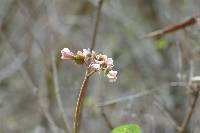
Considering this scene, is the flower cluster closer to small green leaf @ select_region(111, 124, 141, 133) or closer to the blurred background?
small green leaf @ select_region(111, 124, 141, 133)

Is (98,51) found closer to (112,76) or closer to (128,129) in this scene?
(128,129)

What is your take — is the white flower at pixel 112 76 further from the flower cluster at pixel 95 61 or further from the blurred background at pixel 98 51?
the blurred background at pixel 98 51

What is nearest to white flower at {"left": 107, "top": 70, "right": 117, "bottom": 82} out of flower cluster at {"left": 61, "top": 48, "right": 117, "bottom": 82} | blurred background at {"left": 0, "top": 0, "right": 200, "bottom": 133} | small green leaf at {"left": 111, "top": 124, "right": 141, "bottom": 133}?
flower cluster at {"left": 61, "top": 48, "right": 117, "bottom": 82}

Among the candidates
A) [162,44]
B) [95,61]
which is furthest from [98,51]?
[95,61]

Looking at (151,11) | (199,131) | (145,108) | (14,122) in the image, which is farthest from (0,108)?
(199,131)

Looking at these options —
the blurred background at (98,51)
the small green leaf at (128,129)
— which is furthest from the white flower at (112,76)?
the blurred background at (98,51)

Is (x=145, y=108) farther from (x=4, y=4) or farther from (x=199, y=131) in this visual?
(x=4, y=4)
